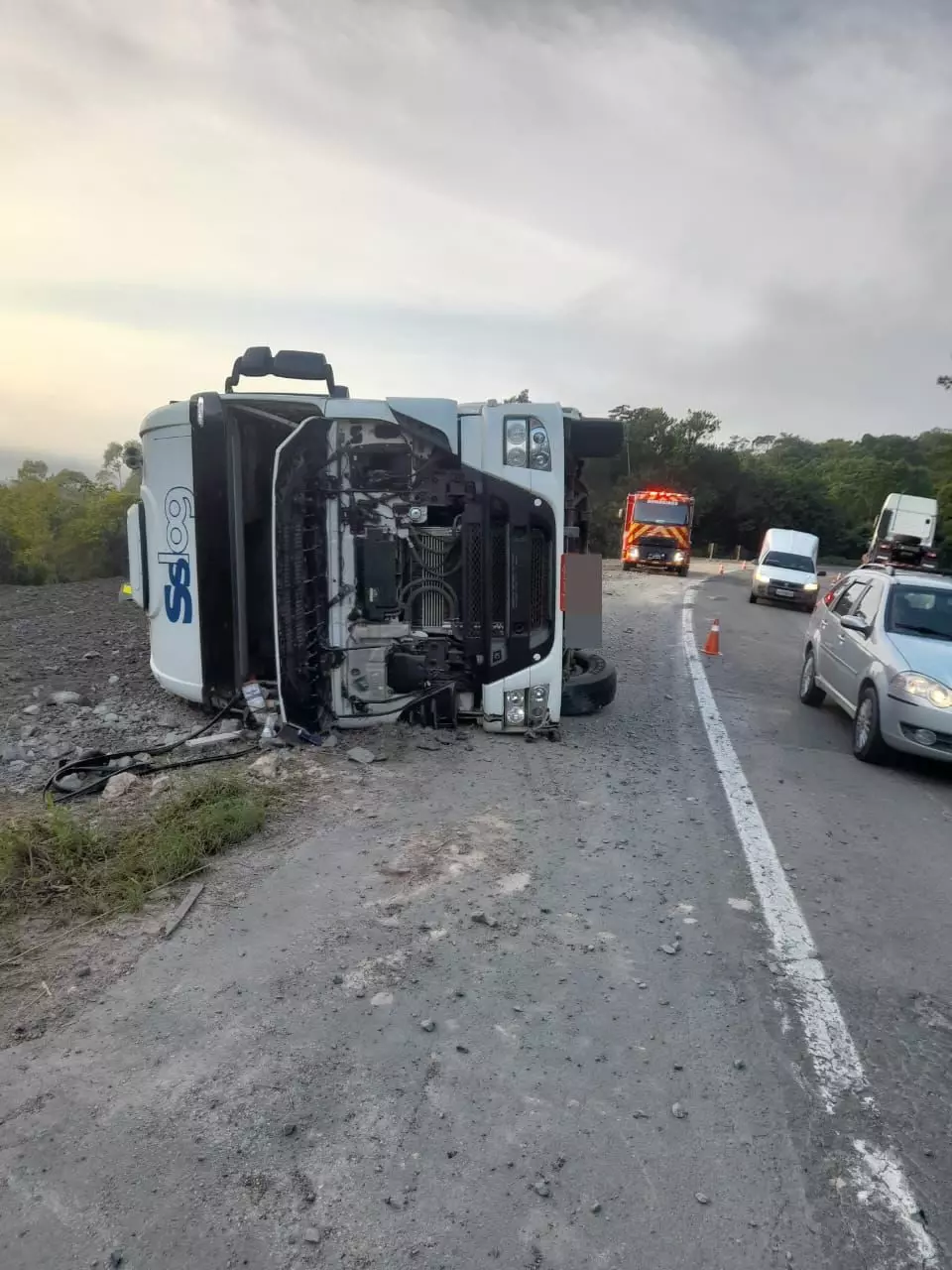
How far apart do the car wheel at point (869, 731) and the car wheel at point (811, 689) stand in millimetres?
1738

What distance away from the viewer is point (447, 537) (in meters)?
6.80

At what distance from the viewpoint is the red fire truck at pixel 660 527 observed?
92.8 feet

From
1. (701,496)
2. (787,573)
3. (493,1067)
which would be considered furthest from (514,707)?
(701,496)

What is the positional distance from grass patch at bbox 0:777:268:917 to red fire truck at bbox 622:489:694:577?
24438 mm

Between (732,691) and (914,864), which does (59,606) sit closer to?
(732,691)

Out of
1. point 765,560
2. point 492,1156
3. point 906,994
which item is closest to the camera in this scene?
point 492,1156

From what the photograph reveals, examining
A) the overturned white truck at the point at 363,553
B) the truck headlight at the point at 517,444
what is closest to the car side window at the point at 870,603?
the overturned white truck at the point at 363,553

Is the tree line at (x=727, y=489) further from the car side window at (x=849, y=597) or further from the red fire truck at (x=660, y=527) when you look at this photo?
the car side window at (x=849, y=597)

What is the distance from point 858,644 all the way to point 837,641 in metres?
0.66

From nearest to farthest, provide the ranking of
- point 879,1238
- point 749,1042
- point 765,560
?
1. point 879,1238
2. point 749,1042
3. point 765,560

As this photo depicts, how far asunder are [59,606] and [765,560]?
55.3 feet

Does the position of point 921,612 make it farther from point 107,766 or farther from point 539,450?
point 107,766

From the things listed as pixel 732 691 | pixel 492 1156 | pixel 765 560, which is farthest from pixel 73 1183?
pixel 765 560

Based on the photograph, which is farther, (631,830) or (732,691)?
(732,691)
